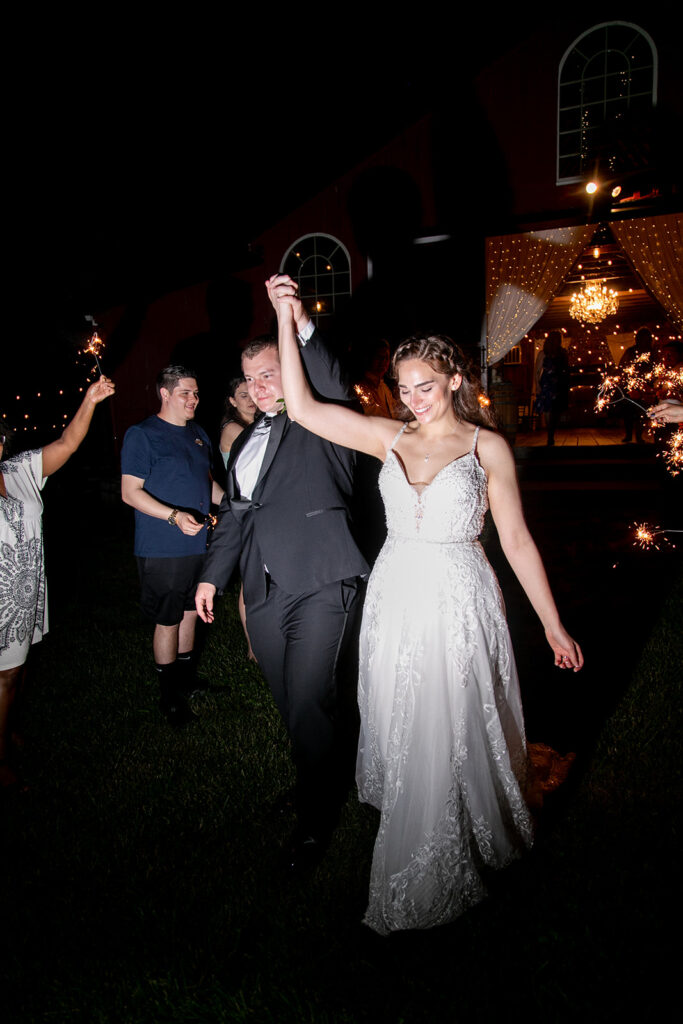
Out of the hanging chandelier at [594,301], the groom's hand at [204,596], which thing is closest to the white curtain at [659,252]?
the hanging chandelier at [594,301]

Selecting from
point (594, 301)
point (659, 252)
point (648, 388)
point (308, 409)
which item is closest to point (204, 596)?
point (308, 409)

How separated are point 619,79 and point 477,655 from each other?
38.8ft

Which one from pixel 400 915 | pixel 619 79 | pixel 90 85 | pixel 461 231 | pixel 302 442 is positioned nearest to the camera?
pixel 400 915

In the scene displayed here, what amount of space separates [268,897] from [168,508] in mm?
2377

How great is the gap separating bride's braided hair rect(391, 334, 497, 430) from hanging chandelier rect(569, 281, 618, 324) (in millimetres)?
14313

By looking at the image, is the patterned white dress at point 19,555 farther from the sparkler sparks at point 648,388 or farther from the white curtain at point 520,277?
the white curtain at point 520,277

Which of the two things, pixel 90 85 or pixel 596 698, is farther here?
pixel 90 85

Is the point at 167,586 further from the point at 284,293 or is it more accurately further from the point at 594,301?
the point at 594,301

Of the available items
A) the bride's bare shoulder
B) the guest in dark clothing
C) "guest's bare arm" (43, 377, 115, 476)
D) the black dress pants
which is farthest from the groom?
the guest in dark clothing

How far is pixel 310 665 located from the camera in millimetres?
2691

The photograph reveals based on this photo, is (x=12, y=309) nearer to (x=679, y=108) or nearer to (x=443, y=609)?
(x=443, y=609)

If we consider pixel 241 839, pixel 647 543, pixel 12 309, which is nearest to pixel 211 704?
pixel 241 839

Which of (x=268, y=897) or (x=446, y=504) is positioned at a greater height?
(x=446, y=504)

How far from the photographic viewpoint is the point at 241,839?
9.73ft
